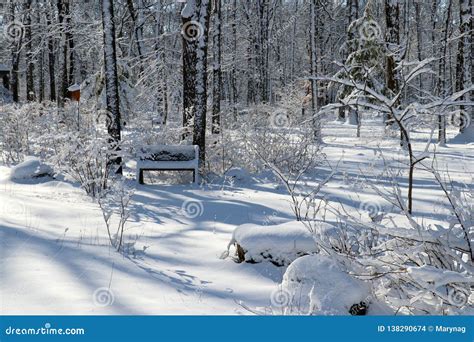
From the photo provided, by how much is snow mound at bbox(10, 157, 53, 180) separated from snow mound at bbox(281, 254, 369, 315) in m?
6.86

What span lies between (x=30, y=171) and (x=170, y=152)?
262 cm

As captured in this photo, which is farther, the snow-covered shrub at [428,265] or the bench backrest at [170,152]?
the bench backrest at [170,152]

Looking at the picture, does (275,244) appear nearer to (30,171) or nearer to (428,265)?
(428,265)

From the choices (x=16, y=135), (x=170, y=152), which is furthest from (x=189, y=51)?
(x=16, y=135)

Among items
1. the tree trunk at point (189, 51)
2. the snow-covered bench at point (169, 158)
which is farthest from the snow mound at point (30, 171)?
the tree trunk at point (189, 51)

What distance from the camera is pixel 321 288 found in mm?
3459

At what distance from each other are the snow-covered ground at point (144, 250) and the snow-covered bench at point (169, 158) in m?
0.56

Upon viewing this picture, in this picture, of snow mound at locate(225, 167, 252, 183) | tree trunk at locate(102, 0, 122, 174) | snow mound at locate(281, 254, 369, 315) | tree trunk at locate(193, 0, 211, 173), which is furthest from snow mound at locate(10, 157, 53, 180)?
snow mound at locate(281, 254, 369, 315)

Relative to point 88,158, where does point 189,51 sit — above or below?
above

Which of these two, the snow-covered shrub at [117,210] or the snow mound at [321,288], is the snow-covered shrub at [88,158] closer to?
the snow-covered shrub at [117,210]

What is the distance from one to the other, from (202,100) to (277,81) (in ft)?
108

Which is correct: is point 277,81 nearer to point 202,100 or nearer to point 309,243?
point 202,100

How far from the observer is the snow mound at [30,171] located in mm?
9195
